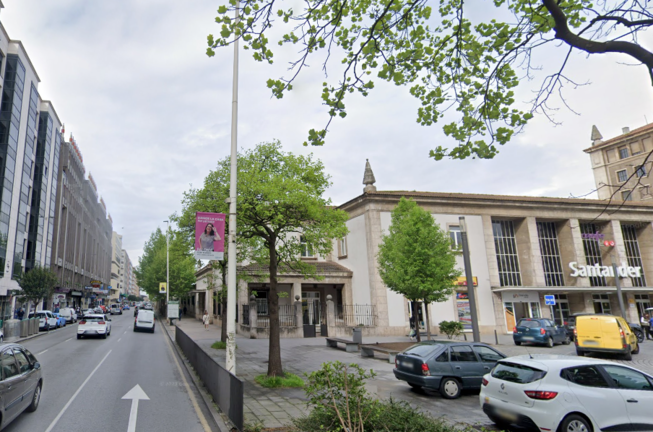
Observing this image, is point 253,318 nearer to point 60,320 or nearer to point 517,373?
point 517,373

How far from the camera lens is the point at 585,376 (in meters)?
7.42

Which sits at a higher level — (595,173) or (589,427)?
(595,173)

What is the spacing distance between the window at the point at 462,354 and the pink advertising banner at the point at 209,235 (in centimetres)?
694

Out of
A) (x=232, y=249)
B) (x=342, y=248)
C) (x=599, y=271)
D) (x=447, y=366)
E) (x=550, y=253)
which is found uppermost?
(x=342, y=248)

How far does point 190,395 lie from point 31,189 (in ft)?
162

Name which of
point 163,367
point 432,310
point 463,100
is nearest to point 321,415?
point 463,100

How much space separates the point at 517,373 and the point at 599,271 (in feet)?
108

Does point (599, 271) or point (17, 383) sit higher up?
point (599, 271)

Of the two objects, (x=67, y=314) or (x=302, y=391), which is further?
(x=67, y=314)

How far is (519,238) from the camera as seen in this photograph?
112ft

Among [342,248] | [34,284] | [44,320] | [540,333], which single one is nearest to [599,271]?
[540,333]

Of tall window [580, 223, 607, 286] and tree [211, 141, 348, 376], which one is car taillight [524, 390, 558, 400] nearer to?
tree [211, 141, 348, 376]

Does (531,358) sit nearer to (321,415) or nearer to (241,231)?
(321,415)

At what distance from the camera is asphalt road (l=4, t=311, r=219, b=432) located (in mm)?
8039
